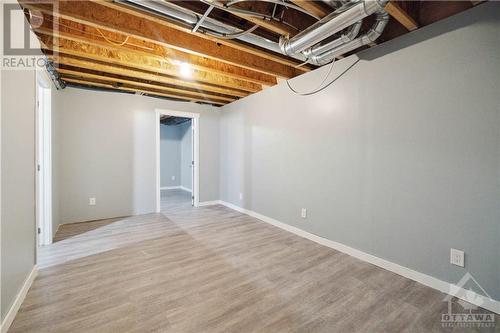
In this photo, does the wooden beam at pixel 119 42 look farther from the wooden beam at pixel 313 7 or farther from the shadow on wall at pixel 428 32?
the shadow on wall at pixel 428 32

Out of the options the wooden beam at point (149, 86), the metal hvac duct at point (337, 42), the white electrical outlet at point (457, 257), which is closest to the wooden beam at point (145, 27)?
the metal hvac duct at point (337, 42)

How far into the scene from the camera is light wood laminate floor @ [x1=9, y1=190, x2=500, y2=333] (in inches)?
60.8

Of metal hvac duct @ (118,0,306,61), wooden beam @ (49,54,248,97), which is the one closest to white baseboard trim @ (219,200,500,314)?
metal hvac duct @ (118,0,306,61)

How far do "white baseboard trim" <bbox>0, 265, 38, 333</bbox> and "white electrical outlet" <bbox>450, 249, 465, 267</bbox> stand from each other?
11.3 ft

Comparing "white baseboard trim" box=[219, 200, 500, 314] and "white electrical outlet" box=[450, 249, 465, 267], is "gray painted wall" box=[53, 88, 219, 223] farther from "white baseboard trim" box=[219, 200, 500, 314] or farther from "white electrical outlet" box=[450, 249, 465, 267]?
"white electrical outlet" box=[450, 249, 465, 267]

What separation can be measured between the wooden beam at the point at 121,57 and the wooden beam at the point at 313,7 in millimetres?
1935

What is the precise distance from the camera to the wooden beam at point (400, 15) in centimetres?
169

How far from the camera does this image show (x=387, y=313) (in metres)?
1.65

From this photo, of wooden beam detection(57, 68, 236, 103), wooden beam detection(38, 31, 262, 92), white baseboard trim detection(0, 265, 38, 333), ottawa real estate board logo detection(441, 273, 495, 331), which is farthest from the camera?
wooden beam detection(57, 68, 236, 103)

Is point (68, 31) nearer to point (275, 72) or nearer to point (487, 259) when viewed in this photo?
point (275, 72)

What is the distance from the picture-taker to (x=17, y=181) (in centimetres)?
171

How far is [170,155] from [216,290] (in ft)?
21.5

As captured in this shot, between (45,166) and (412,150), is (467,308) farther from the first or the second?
(45,166)

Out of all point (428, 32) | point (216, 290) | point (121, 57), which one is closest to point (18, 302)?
point (216, 290)
